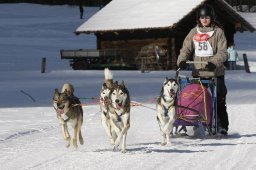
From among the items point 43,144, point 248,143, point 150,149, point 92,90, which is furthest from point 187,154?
point 92,90

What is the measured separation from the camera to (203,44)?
9.34 meters

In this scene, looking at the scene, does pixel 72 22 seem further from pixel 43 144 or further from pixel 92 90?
pixel 43 144

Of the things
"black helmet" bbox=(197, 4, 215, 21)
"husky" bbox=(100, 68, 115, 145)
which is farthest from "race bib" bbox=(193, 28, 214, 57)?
"husky" bbox=(100, 68, 115, 145)

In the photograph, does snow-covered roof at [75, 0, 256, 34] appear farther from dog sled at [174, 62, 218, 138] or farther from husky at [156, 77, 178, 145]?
husky at [156, 77, 178, 145]

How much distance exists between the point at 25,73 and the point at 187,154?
76.7 ft

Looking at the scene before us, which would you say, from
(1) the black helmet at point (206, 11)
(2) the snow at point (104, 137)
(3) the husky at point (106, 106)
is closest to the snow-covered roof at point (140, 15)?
(2) the snow at point (104, 137)

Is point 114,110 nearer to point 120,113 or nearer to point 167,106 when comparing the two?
point 120,113

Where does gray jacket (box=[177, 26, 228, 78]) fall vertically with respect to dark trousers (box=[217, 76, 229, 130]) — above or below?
above

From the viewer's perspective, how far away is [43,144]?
8.93 meters

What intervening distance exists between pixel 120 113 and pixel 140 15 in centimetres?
2854

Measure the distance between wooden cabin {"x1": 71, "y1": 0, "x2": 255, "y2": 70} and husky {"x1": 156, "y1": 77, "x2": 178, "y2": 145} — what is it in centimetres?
2391

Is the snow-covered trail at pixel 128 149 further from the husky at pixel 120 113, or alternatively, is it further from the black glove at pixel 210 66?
the black glove at pixel 210 66

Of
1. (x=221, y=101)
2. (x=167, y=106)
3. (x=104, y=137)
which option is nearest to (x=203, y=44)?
(x=221, y=101)

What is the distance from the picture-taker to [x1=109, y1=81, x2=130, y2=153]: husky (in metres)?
7.73
